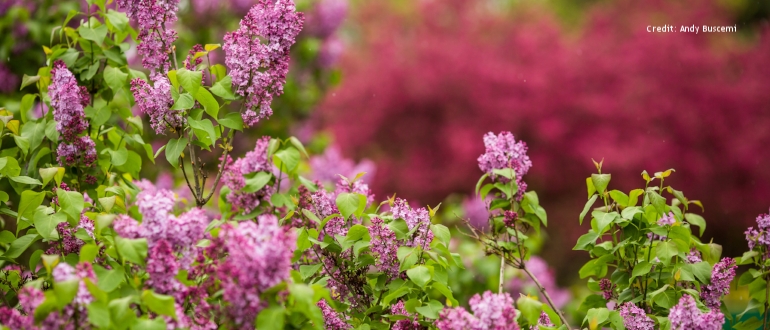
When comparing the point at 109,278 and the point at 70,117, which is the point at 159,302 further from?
the point at 70,117

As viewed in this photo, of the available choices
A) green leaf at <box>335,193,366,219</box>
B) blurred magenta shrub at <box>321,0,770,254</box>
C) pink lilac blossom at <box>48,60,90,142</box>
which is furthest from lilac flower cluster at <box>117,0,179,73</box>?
blurred magenta shrub at <box>321,0,770,254</box>

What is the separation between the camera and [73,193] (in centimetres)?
179

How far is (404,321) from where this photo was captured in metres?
1.83

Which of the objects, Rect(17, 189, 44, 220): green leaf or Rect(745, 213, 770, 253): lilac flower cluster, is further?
Rect(745, 213, 770, 253): lilac flower cluster

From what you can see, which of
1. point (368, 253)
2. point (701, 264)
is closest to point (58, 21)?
point (368, 253)

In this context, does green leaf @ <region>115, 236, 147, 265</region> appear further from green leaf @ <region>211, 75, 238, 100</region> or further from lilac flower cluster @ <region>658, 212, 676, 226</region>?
lilac flower cluster @ <region>658, 212, 676, 226</region>

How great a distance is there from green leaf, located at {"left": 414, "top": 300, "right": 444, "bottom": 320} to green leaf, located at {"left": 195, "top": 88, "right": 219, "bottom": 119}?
2.53ft

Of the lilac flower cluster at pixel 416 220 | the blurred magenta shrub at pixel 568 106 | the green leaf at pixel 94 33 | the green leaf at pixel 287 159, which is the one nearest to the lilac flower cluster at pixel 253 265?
the green leaf at pixel 287 159

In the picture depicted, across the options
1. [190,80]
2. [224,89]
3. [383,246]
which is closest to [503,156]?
[383,246]

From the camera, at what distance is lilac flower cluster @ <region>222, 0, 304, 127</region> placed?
1.84 m

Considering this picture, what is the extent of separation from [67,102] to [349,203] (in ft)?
3.11

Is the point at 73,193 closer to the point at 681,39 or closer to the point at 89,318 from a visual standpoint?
the point at 89,318

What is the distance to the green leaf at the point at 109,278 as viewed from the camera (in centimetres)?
142

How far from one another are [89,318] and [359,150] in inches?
346
